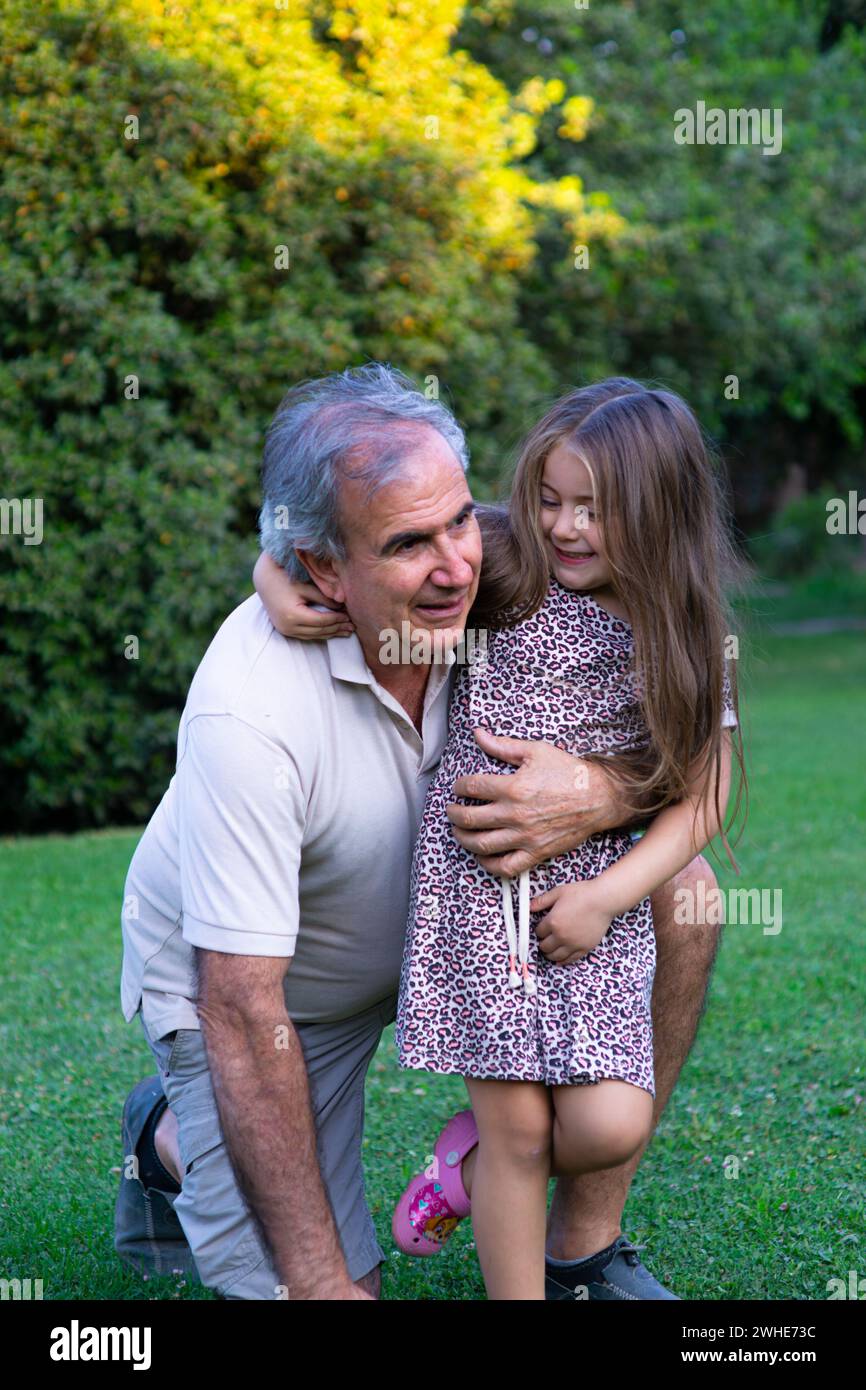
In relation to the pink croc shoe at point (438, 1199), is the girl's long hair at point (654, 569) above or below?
above

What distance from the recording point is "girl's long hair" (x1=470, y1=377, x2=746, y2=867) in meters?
2.63

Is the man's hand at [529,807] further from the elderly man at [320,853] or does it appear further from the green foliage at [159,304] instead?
the green foliage at [159,304]

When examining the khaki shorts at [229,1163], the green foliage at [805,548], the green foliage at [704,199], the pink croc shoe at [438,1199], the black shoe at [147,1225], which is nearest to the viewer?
the khaki shorts at [229,1163]

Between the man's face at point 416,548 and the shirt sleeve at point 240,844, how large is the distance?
317 mm

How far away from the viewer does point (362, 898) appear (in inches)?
104

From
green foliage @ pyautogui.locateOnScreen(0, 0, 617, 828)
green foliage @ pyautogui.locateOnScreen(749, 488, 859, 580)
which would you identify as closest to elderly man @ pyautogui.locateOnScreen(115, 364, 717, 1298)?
green foliage @ pyautogui.locateOnScreen(0, 0, 617, 828)

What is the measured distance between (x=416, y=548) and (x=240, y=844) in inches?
22.2

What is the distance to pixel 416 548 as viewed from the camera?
2.49 meters

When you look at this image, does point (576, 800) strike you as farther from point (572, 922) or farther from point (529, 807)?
point (572, 922)

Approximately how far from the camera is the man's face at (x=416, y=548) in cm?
247

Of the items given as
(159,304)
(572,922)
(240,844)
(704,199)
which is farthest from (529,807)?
(704,199)

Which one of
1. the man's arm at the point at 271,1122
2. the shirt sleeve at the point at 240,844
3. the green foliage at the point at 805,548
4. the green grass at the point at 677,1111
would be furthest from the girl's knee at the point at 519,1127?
the green foliage at the point at 805,548
